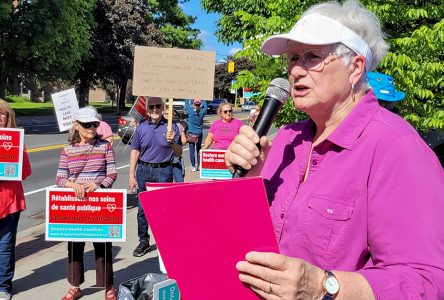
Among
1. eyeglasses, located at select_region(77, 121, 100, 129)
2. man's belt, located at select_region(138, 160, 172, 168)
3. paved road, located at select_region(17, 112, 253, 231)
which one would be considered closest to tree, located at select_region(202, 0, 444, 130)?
man's belt, located at select_region(138, 160, 172, 168)

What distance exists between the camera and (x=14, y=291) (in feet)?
17.9

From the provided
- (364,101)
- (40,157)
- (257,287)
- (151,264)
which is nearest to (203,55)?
(151,264)

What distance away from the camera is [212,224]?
135 cm

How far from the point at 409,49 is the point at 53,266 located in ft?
15.4

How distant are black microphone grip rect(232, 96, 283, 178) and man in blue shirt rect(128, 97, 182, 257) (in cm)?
487

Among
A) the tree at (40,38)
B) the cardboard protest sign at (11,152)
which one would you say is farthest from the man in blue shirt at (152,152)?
the tree at (40,38)

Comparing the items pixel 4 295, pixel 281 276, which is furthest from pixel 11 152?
pixel 281 276

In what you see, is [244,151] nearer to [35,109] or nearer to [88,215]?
[88,215]

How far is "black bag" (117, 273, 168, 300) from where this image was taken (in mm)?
3189

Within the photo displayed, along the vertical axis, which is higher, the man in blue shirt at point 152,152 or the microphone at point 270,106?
the microphone at point 270,106

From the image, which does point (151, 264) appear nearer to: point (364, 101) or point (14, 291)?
point (14, 291)

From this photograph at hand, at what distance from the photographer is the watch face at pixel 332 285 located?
Result: 130 centimetres

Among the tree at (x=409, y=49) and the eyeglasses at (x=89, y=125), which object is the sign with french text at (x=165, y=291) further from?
the tree at (x=409, y=49)

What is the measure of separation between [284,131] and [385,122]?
0.52m
